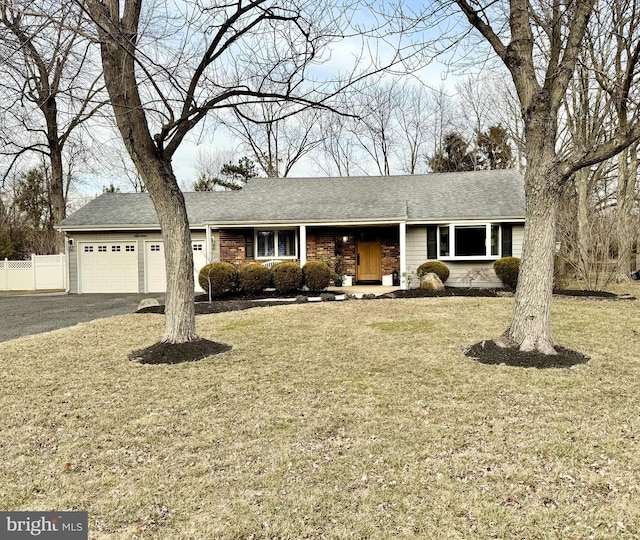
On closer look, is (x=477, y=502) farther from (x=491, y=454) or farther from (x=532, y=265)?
(x=532, y=265)

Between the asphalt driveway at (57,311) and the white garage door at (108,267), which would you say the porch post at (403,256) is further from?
the white garage door at (108,267)

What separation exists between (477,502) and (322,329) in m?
5.44

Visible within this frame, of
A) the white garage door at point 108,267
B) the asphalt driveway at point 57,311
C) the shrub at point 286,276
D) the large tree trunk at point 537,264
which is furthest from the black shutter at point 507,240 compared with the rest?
the white garage door at point 108,267

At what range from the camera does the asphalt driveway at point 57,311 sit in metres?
9.01

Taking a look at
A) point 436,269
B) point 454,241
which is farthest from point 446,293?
point 454,241

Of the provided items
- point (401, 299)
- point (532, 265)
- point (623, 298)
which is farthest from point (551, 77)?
point (623, 298)

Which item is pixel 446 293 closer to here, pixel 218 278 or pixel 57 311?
pixel 218 278

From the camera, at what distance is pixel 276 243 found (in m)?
15.2

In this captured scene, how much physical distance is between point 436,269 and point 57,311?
11030 millimetres

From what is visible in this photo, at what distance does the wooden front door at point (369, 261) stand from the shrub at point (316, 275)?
8.49 ft

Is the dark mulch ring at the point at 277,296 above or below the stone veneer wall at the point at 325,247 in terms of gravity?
below

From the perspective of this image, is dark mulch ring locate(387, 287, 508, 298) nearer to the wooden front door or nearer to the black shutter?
the black shutter

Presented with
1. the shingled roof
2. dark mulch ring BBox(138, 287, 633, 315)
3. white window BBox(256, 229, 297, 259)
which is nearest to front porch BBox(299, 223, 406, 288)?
white window BBox(256, 229, 297, 259)

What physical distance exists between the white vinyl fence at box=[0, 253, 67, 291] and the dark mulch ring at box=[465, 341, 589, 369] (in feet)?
62.0
